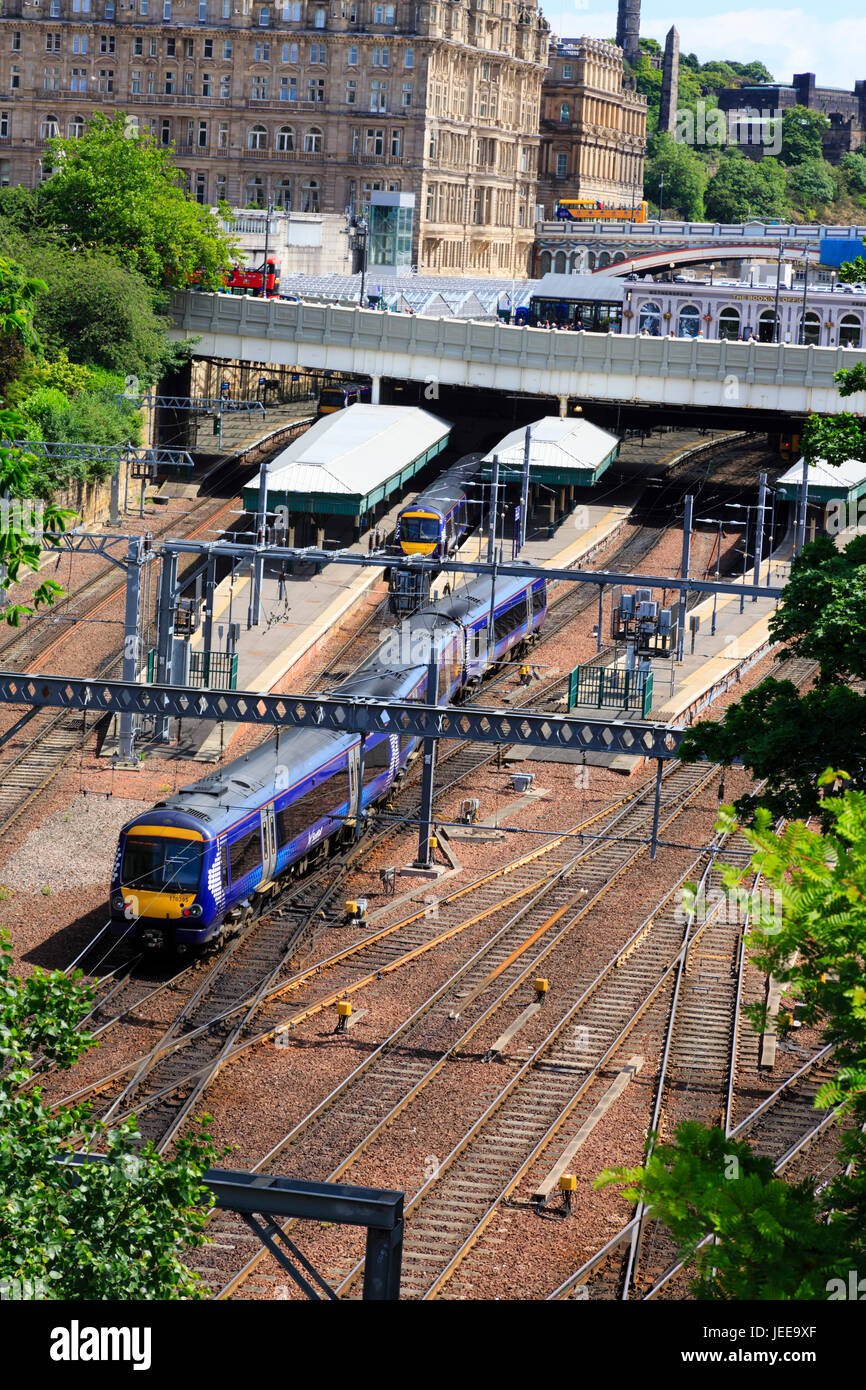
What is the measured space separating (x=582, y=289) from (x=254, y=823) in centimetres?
7110

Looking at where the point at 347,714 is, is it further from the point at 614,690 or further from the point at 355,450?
the point at 355,450

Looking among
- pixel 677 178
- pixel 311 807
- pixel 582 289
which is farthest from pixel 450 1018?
pixel 677 178

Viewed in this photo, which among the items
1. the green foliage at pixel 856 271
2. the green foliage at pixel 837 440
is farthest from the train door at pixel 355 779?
the green foliage at pixel 856 271

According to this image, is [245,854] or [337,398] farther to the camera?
[337,398]

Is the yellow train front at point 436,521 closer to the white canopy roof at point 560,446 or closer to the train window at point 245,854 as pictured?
the white canopy roof at point 560,446

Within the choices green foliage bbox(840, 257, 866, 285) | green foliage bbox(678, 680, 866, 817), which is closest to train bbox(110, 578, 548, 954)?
green foliage bbox(678, 680, 866, 817)

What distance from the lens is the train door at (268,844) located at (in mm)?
31672

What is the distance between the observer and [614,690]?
42625mm

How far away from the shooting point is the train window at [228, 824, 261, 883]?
30.5m

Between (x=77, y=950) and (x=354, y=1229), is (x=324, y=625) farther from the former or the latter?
(x=354, y=1229)

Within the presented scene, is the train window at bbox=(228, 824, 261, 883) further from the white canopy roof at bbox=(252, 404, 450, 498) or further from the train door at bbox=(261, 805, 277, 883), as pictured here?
the white canopy roof at bbox=(252, 404, 450, 498)

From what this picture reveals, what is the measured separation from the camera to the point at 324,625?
167ft

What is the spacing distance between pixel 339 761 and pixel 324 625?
16622 millimetres
